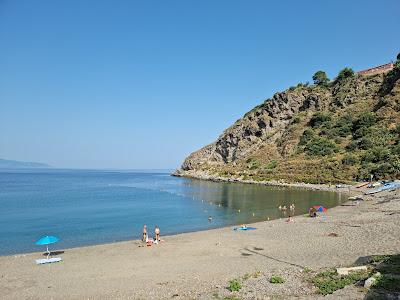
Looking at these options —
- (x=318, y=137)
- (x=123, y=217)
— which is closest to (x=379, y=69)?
(x=318, y=137)

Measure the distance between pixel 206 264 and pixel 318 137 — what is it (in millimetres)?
95521

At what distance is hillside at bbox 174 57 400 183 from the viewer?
85.1 metres

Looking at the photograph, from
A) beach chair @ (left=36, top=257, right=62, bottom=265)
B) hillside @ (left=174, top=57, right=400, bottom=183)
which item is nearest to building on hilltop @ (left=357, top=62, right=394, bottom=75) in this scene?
hillside @ (left=174, top=57, right=400, bottom=183)

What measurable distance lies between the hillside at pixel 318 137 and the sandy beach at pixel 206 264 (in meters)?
48.8

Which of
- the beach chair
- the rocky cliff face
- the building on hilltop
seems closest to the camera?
the beach chair

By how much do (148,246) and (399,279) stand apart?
768 inches

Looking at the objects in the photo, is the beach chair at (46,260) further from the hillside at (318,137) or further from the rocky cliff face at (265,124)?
the rocky cliff face at (265,124)

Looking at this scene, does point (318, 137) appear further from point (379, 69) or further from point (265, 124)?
point (379, 69)

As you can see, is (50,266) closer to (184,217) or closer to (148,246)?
(148,246)

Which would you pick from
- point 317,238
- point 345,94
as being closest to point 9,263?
point 317,238

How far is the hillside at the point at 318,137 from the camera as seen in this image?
8512 cm

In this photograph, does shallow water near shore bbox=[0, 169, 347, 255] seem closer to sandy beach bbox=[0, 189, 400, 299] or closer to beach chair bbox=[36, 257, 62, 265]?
sandy beach bbox=[0, 189, 400, 299]

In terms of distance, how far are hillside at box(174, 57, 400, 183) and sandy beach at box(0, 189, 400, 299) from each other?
1921 inches

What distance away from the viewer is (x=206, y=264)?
21.5 metres
